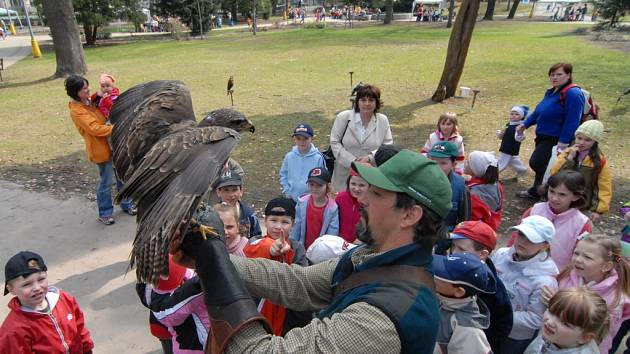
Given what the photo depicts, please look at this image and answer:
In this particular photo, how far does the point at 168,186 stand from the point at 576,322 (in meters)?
2.69

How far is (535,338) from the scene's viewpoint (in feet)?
10.2

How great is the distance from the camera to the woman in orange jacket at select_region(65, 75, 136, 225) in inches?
231

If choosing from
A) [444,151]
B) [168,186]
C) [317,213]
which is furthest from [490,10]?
[168,186]

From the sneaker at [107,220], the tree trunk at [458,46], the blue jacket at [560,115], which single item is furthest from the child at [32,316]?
the tree trunk at [458,46]

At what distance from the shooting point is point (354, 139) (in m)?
5.68

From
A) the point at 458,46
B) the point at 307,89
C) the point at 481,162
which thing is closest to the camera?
the point at 481,162

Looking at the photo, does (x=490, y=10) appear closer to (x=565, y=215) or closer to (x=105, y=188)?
(x=565, y=215)

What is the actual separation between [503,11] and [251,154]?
68.6 m

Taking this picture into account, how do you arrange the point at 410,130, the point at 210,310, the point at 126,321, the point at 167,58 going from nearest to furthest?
the point at 210,310
the point at 126,321
the point at 410,130
the point at 167,58

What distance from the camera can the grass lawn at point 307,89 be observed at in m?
8.71

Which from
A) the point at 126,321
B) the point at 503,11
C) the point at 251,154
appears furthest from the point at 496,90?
the point at 503,11

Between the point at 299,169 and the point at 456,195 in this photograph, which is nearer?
the point at 456,195

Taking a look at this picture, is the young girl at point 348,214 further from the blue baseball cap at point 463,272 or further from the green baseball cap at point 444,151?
the blue baseball cap at point 463,272

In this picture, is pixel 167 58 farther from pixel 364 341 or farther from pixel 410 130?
pixel 364 341
